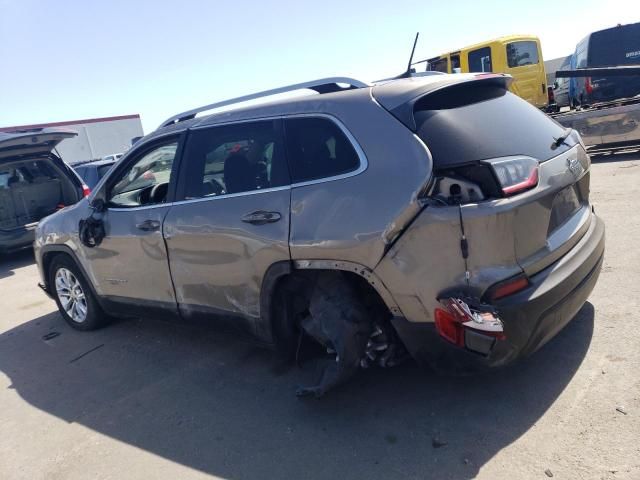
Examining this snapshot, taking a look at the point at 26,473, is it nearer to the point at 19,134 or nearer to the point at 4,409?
the point at 4,409

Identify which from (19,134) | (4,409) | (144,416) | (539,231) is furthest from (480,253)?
(19,134)

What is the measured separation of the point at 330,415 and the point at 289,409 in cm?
29

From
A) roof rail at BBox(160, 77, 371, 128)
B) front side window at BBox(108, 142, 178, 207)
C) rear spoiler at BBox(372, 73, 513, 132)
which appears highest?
roof rail at BBox(160, 77, 371, 128)

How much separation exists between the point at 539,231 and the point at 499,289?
1.34 ft

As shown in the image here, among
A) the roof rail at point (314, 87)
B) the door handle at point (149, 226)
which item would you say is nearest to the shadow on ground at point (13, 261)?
the door handle at point (149, 226)

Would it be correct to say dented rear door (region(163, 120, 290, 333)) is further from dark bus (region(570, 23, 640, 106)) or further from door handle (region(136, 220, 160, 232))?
dark bus (region(570, 23, 640, 106))

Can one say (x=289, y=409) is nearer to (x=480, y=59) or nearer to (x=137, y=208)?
(x=137, y=208)

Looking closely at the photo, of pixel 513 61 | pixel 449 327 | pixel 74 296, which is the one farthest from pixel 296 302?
pixel 513 61

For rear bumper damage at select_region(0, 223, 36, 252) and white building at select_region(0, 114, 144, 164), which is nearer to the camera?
rear bumper damage at select_region(0, 223, 36, 252)

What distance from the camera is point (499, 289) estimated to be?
2.60 m

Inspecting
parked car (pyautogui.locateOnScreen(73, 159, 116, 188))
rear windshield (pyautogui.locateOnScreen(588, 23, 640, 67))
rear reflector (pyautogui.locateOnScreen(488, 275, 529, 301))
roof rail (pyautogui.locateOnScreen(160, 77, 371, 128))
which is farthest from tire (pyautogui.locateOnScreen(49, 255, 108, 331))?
rear windshield (pyautogui.locateOnScreen(588, 23, 640, 67))

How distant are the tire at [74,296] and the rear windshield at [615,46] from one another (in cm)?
1396

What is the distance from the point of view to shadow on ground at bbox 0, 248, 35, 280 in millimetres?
8602

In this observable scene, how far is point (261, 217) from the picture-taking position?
3.23 metres
